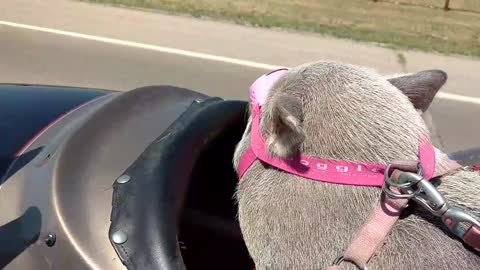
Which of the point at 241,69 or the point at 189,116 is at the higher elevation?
the point at 189,116

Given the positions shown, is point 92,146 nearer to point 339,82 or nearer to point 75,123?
point 75,123

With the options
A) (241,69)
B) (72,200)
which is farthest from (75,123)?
(241,69)

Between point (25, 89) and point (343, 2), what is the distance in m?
11.8

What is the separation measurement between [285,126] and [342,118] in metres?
0.19

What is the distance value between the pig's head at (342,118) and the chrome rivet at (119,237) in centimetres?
55

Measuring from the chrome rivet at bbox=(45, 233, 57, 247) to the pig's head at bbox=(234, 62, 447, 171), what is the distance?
78 cm

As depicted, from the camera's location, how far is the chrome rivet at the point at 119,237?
2.21 meters

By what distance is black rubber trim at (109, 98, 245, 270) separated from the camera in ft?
7.22

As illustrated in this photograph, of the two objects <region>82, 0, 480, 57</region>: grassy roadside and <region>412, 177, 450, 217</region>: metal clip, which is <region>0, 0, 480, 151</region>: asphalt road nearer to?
<region>82, 0, 480, 57</region>: grassy roadside

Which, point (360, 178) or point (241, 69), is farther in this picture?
point (241, 69)

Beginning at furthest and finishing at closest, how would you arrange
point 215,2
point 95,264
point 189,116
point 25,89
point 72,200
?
point 215,2 < point 25,89 < point 189,116 < point 72,200 < point 95,264

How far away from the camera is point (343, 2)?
14.9 m

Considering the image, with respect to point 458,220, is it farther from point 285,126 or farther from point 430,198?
point 285,126

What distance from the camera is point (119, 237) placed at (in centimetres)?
222
